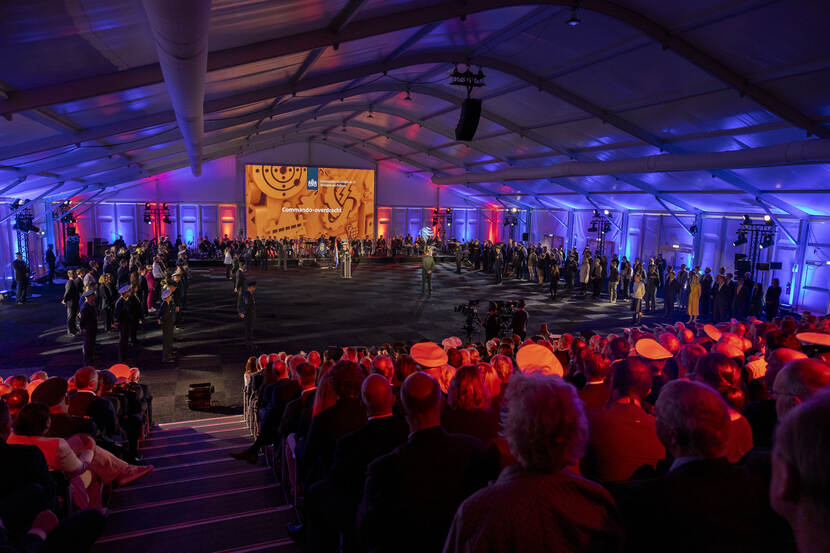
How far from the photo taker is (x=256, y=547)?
320 centimetres

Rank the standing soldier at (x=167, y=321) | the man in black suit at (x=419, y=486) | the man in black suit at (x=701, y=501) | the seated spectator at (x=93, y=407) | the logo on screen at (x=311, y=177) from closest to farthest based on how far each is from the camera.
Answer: the man in black suit at (x=701, y=501)
the man in black suit at (x=419, y=486)
the seated spectator at (x=93, y=407)
the standing soldier at (x=167, y=321)
the logo on screen at (x=311, y=177)

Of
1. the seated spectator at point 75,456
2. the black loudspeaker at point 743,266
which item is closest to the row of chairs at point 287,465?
the seated spectator at point 75,456

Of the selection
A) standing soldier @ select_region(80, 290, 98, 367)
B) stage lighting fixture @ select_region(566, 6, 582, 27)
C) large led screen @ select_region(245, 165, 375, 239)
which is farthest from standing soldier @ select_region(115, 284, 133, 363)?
large led screen @ select_region(245, 165, 375, 239)

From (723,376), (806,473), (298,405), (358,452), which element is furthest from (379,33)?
(806,473)

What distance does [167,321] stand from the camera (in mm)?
9875

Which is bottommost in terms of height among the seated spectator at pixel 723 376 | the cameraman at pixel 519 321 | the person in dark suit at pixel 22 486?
the cameraman at pixel 519 321

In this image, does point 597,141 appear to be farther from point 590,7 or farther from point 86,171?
point 86,171

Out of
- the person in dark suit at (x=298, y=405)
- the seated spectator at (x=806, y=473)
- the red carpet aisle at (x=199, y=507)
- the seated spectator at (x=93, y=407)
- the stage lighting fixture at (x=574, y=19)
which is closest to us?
the seated spectator at (x=806, y=473)

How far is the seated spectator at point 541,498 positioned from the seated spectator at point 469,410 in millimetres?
1315

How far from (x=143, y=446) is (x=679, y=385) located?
233 inches

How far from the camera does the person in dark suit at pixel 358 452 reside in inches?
98.3

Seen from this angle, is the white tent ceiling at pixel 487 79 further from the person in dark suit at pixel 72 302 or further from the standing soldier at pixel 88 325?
the person in dark suit at pixel 72 302

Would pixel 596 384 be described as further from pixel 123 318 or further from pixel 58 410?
pixel 123 318

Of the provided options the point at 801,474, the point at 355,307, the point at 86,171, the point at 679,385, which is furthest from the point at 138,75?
the point at 86,171
